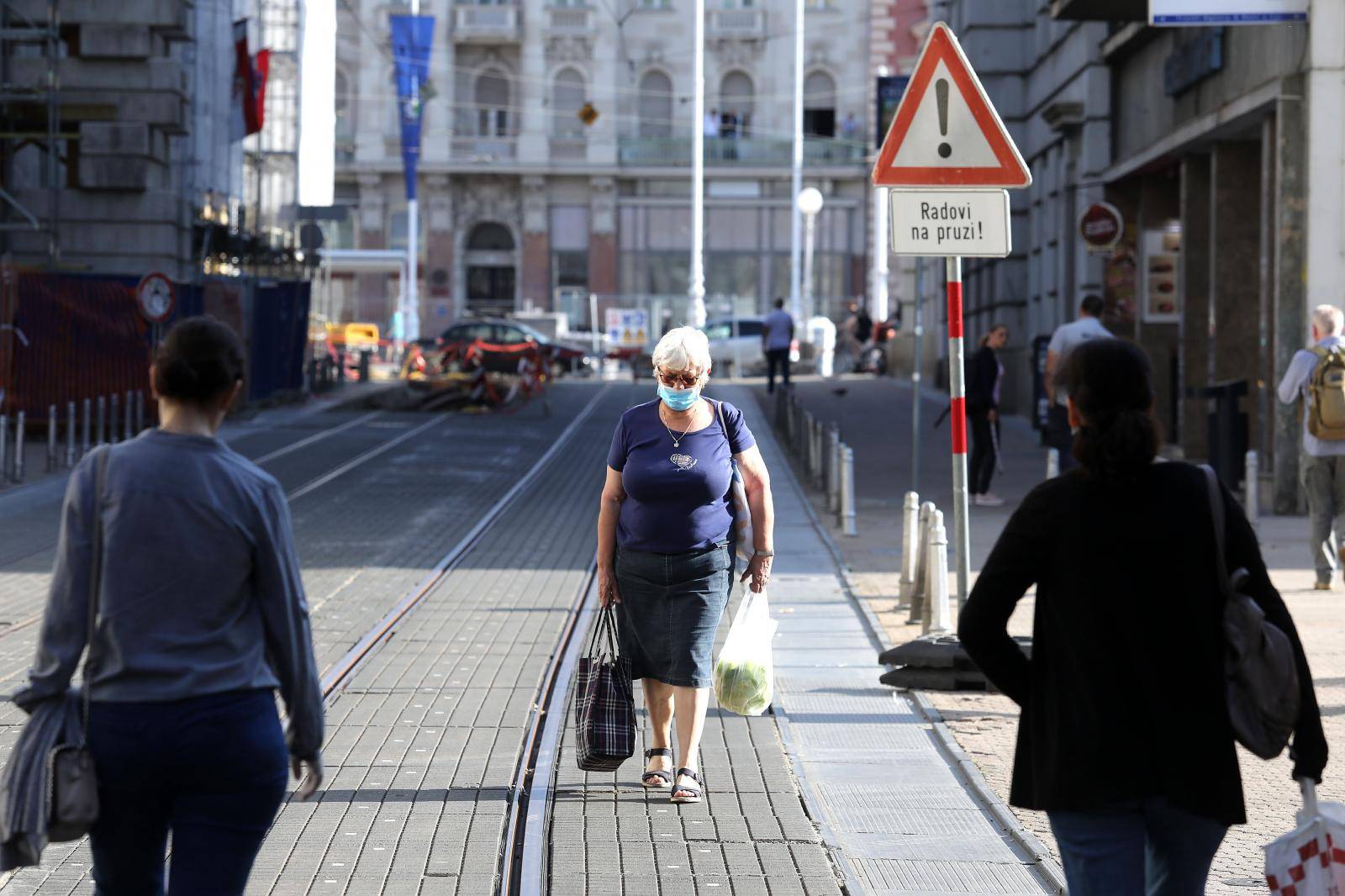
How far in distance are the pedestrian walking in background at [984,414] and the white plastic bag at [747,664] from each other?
38.7 ft

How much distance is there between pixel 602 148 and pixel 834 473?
50.9 m

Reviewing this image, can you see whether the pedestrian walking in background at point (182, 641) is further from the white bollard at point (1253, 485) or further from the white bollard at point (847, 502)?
the white bollard at point (847, 502)

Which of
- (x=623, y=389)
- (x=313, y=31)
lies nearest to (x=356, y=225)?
(x=313, y=31)

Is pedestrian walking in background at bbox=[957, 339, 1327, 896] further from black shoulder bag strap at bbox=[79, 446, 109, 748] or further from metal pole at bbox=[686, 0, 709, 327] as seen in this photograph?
metal pole at bbox=[686, 0, 709, 327]

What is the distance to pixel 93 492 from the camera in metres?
3.94

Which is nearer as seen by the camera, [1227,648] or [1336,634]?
[1227,648]

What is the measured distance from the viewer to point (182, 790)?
3881 mm

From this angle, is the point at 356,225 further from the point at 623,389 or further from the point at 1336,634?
the point at 1336,634

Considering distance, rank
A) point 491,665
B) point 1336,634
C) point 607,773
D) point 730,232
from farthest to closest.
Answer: point 730,232
point 1336,634
point 491,665
point 607,773

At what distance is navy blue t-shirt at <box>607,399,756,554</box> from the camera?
7.02 metres

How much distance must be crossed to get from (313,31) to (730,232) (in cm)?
2000

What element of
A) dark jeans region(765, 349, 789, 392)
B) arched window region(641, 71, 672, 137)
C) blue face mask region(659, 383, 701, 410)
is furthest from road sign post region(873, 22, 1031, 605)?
arched window region(641, 71, 672, 137)

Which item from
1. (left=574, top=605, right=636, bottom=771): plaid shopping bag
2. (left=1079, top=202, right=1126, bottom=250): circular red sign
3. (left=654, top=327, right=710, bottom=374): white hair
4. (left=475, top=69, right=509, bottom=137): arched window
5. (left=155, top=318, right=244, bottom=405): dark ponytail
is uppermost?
(left=475, top=69, right=509, bottom=137): arched window

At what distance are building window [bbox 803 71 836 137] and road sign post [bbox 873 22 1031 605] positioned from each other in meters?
60.3
